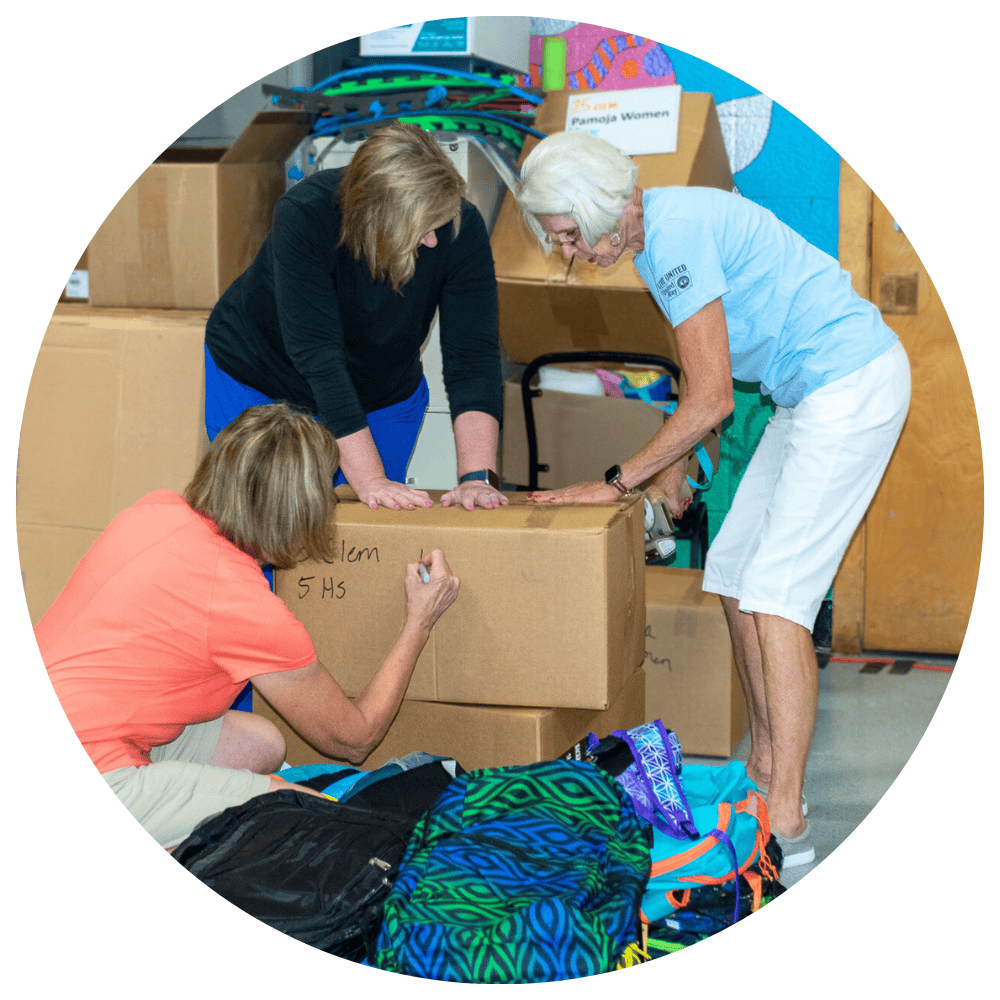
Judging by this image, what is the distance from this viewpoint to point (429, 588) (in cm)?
173

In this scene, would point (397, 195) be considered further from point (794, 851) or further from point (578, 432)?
point (794, 851)

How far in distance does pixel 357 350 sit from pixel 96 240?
1058 millimetres

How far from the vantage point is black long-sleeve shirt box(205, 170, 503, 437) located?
1.87 meters

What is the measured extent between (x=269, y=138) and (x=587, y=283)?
887mm

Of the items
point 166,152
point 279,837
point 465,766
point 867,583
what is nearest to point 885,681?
point 867,583

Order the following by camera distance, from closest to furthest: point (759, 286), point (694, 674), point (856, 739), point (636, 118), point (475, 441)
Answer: point (759, 286)
point (475, 441)
point (694, 674)
point (856, 739)
point (636, 118)

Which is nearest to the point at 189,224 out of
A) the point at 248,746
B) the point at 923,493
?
the point at 248,746

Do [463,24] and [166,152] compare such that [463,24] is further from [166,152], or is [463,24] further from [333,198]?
[333,198]

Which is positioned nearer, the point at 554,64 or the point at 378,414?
the point at 378,414

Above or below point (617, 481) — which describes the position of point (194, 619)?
below

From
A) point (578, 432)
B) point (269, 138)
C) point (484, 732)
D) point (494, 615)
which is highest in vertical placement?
point (269, 138)

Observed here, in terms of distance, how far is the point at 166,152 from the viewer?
270 cm

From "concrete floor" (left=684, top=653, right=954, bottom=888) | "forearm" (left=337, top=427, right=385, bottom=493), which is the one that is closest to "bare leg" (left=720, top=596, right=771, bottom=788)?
"concrete floor" (left=684, top=653, right=954, bottom=888)

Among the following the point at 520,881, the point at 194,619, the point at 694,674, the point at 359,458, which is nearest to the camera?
the point at 520,881
